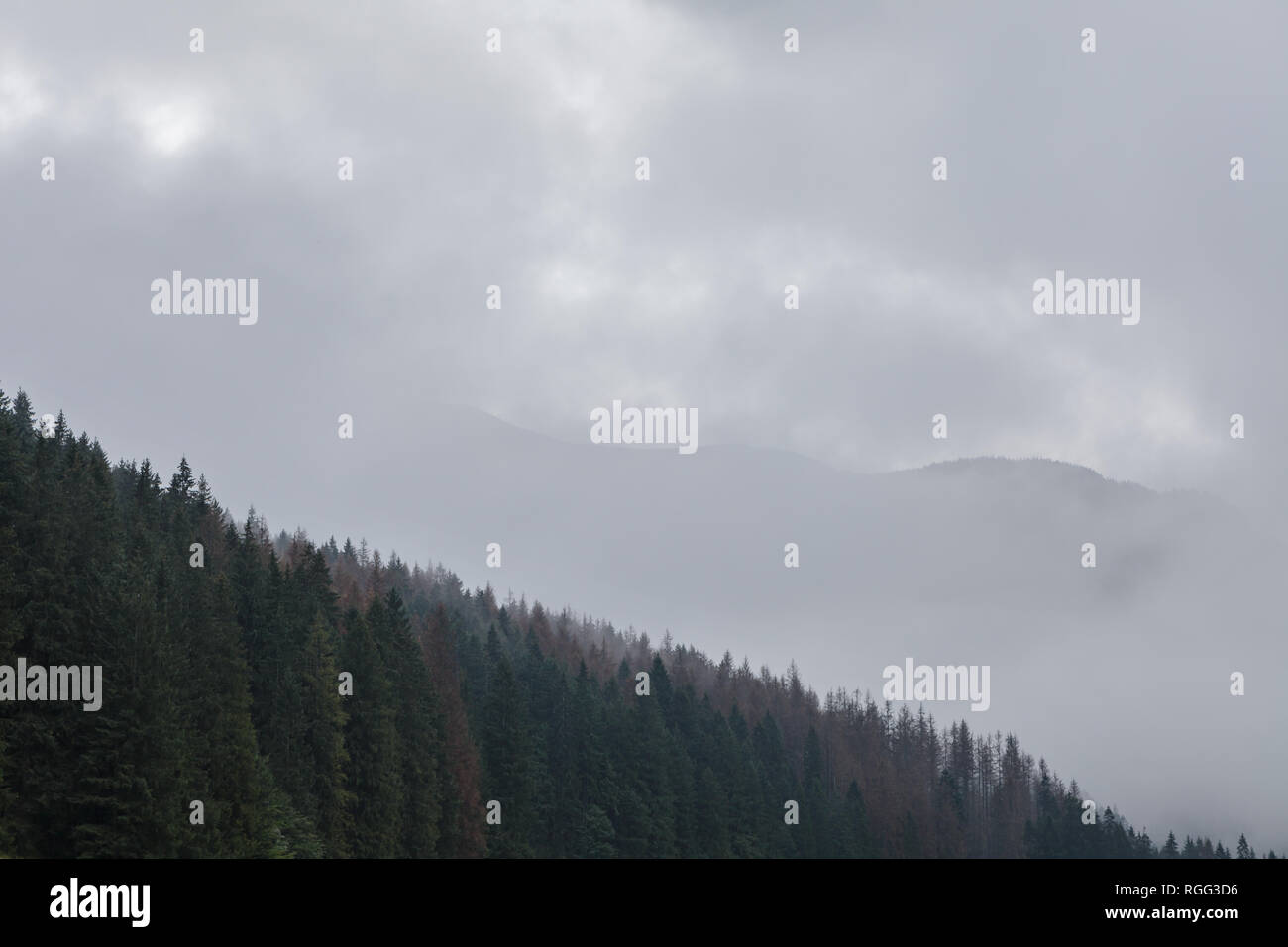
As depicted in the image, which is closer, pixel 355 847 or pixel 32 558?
pixel 32 558

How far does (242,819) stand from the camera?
5838 cm

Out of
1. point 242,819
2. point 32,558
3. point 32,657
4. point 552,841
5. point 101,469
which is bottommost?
point 552,841

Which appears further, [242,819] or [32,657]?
[242,819]

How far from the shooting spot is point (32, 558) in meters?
52.5

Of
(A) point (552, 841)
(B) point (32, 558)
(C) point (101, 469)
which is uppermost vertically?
(C) point (101, 469)
